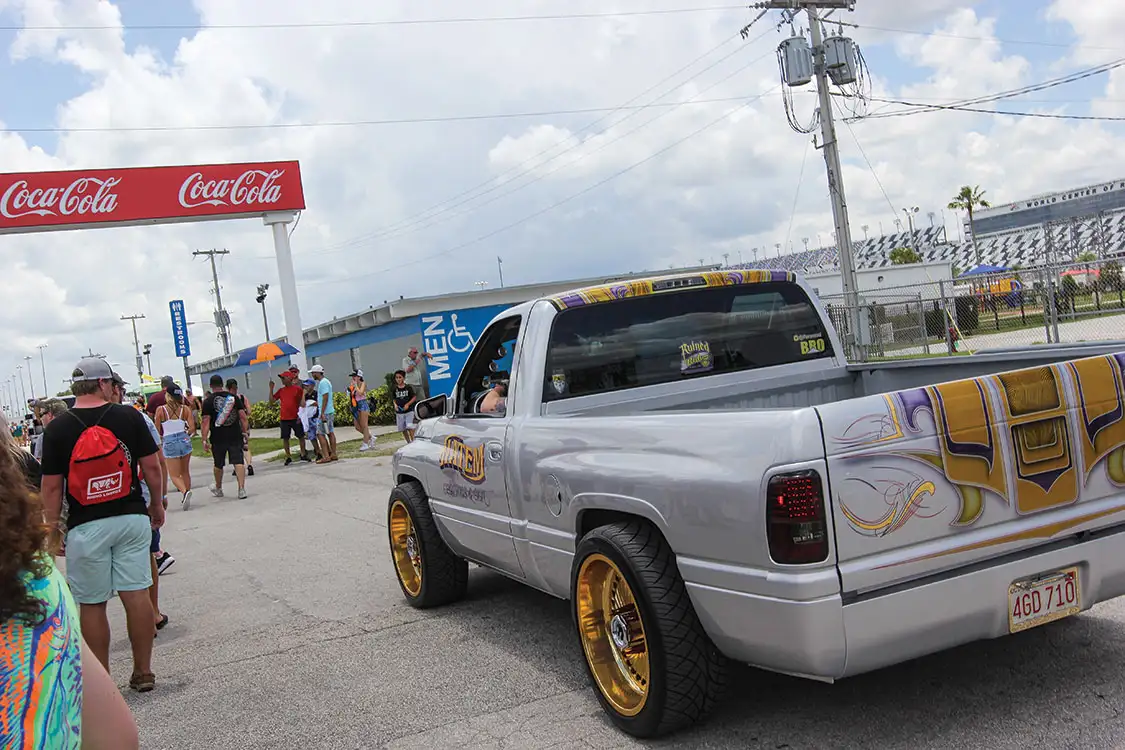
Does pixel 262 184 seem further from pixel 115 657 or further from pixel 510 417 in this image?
pixel 510 417

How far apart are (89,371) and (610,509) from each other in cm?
314

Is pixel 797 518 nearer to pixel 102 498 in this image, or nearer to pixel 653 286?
pixel 653 286

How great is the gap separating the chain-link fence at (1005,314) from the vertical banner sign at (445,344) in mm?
7833

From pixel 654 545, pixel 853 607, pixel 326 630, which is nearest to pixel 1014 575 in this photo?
pixel 853 607

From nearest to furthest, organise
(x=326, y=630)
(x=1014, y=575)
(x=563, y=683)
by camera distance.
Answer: (x=1014, y=575) < (x=563, y=683) < (x=326, y=630)

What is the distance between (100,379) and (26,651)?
4070 millimetres

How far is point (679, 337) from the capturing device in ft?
17.2

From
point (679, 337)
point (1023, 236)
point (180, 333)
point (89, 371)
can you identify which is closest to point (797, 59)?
point (679, 337)

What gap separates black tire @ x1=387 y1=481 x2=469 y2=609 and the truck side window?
0.86 metres

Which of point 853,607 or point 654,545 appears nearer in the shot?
point 853,607

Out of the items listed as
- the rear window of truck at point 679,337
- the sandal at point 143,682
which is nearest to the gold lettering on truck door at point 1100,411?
the rear window of truck at point 679,337

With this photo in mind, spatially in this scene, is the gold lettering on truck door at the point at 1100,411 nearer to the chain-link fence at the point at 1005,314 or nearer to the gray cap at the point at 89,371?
the gray cap at the point at 89,371

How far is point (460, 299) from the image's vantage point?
32.7m

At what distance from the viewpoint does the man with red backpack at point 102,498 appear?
16.7 feet
